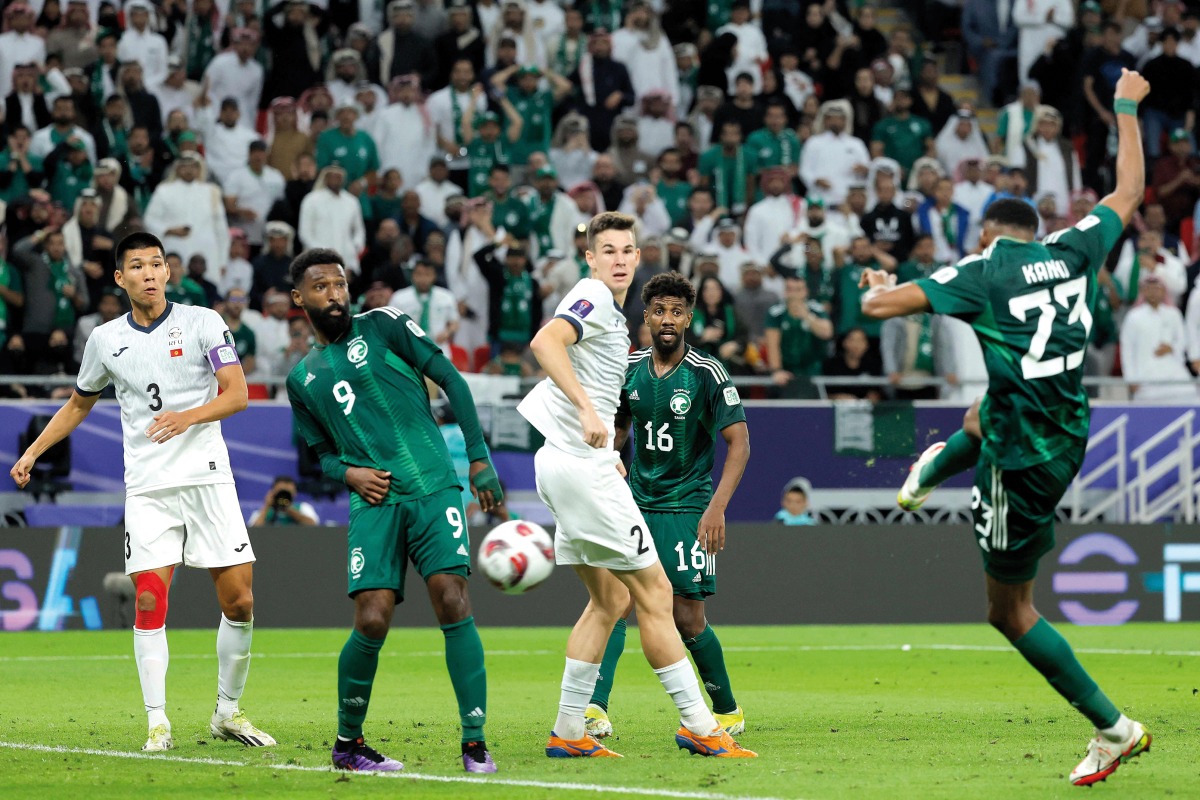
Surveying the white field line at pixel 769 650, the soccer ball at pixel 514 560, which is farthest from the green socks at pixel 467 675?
the white field line at pixel 769 650

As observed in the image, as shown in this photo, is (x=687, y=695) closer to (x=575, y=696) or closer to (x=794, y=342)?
(x=575, y=696)

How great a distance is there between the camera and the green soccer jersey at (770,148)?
22.4m

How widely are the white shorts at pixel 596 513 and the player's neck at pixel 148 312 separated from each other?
97.3 inches

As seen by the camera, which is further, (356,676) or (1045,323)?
(356,676)

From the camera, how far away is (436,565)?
Result: 25.1 ft

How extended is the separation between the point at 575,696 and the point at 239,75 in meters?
15.7

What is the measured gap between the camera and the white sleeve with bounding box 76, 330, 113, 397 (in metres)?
9.18

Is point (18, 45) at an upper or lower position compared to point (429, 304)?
upper

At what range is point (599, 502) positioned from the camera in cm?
795

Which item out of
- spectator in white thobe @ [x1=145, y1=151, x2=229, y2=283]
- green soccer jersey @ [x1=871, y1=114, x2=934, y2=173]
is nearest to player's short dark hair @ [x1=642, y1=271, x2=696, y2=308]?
spectator in white thobe @ [x1=145, y1=151, x2=229, y2=283]

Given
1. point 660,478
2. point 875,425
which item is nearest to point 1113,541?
point 875,425

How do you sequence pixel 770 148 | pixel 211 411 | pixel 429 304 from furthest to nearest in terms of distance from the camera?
1. pixel 770 148
2. pixel 429 304
3. pixel 211 411

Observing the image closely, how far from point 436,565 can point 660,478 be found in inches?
77.9

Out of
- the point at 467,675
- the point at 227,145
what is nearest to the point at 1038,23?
the point at 227,145
